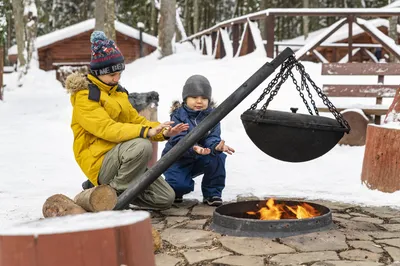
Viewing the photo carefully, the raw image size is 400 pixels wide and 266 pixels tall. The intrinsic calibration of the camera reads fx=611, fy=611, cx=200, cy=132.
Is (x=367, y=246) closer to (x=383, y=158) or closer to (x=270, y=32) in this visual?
(x=383, y=158)

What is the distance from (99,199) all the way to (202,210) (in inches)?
44.4

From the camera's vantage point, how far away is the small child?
16.0 ft

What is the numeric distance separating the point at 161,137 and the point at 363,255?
66.7 inches

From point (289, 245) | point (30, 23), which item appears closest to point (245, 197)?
point (289, 245)

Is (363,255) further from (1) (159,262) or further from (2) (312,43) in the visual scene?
(2) (312,43)

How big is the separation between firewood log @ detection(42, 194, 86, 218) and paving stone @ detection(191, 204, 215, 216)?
42.0 inches

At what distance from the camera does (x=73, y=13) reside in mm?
40312

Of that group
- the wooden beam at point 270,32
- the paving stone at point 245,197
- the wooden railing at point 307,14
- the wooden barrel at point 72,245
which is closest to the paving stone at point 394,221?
the paving stone at point 245,197

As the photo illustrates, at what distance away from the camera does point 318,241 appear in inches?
149

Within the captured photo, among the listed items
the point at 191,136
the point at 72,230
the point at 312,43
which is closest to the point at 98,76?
the point at 191,136

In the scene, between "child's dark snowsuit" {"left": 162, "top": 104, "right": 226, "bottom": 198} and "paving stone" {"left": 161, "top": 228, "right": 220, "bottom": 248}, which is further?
"child's dark snowsuit" {"left": 162, "top": 104, "right": 226, "bottom": 198}

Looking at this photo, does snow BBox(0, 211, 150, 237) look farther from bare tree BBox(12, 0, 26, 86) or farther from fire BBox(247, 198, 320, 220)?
bare tree BBox(12, 0, 26, 86)

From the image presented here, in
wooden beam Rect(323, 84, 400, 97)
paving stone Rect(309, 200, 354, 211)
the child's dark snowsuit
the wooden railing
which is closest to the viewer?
paving stone Rect(309, 200, 354, 211)

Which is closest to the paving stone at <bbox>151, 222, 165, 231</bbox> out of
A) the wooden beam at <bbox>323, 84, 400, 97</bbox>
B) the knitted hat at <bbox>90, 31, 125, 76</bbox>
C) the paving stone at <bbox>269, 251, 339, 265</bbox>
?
the paving stone at <bbox>269, 251, 339, 265</bbox>
